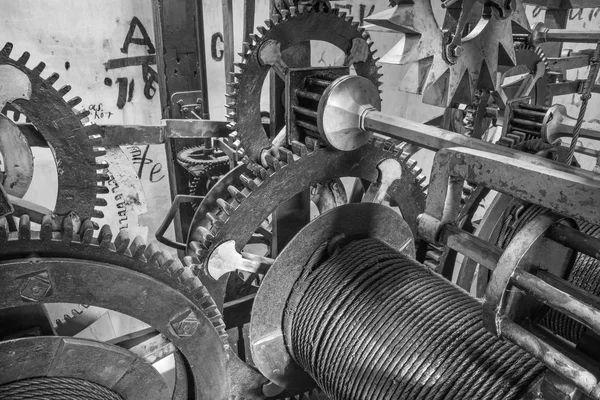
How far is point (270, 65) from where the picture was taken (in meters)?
1.85

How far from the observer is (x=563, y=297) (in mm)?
804

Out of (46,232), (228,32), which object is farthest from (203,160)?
(46,232)

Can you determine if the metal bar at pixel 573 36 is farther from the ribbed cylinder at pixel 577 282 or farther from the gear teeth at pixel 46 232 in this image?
the gear teeth at pixel 46 232

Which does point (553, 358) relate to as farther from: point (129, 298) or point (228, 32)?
point (228, 32)

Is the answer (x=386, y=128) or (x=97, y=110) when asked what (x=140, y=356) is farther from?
(x=97, y=110)

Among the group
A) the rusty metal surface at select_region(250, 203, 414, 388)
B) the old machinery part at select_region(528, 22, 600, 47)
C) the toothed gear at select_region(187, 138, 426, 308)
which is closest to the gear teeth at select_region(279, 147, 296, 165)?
the toothed gear at select_region(187, 138, 426, 308)

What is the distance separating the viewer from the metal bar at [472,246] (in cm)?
92

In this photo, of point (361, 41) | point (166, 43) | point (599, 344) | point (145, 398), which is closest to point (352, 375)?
point (145, 398)

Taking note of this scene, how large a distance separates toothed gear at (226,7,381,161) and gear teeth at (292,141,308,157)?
45 centimetres

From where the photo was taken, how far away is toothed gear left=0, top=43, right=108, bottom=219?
1.43m

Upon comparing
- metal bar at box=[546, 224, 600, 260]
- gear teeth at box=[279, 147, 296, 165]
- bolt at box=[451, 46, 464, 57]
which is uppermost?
bolt at box=[451, 46, 464, 57]

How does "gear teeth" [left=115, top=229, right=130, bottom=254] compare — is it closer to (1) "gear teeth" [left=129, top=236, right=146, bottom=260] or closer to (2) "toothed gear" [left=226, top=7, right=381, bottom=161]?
(1) "gear teeth" [left=129, top=236, right=146, bottom=260]

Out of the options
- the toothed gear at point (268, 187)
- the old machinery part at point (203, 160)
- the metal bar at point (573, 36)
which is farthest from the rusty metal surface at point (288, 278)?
the metal bar at point (573, 36)

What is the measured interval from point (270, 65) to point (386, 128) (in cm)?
66
